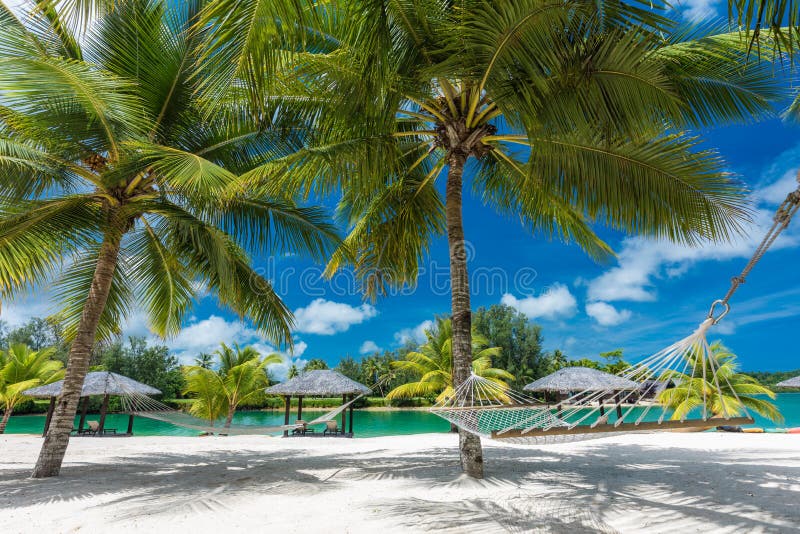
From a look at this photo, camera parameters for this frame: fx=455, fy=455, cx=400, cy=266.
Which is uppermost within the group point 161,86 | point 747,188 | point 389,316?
point 389,316

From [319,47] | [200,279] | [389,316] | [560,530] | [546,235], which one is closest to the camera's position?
[560,530]

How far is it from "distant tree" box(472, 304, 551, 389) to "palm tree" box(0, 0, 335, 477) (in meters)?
19.9

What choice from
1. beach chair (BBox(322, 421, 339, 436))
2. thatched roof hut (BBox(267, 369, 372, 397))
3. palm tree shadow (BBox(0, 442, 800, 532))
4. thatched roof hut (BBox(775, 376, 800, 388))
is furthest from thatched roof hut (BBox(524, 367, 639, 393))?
beach chair (BBox(322, 421, 339, 436))

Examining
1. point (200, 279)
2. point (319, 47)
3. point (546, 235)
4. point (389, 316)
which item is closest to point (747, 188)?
point (546, 235)

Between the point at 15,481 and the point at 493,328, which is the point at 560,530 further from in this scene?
the point at 493,328

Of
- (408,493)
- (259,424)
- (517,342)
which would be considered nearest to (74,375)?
(408,493)

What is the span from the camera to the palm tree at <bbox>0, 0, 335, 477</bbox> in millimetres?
3393

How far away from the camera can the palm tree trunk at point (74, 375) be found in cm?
388

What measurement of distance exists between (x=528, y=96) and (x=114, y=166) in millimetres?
3421

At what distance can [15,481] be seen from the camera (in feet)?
12.4

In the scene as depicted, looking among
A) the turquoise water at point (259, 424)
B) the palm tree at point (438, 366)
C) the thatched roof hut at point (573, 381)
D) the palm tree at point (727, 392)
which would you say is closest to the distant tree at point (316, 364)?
the turquoise water at point (259, 424)

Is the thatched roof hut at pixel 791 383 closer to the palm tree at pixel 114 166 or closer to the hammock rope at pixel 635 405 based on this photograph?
the hammock rope at pixel 635 405

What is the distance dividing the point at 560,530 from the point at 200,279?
436 centimetres

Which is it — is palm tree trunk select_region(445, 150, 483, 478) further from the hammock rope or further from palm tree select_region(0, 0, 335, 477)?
palm tree select_region(0, 0, 335, 477)
